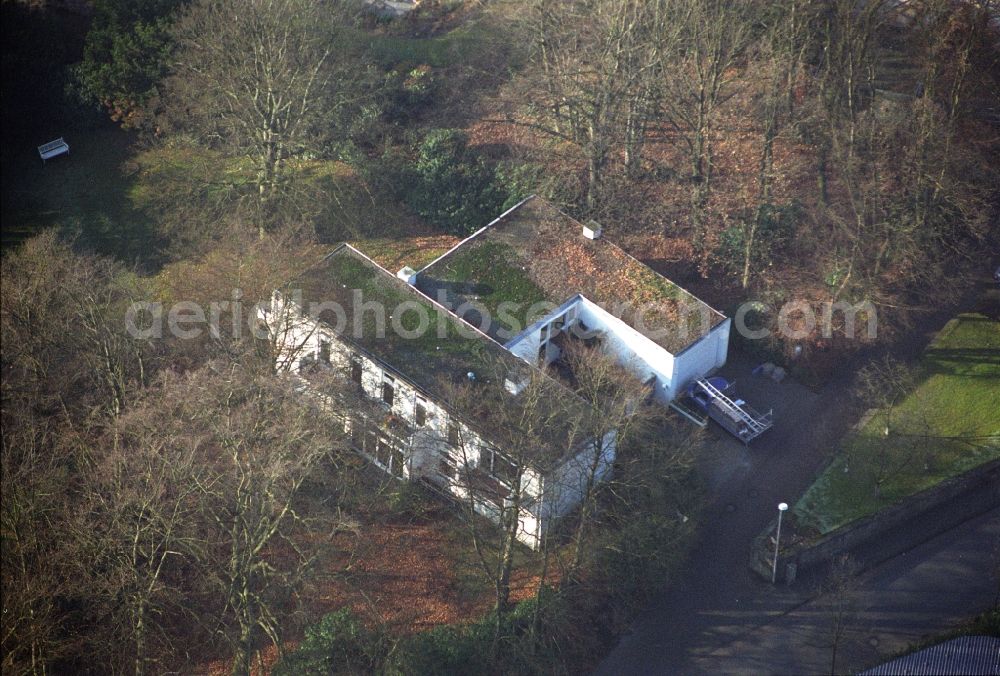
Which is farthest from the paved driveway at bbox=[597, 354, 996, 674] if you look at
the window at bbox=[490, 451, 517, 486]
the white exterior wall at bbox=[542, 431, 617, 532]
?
the window at bbox=[490, 451, 517, 486]

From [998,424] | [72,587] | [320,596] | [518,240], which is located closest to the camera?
[72,587]

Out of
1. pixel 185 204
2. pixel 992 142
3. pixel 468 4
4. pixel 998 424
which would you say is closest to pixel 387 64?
pixel 468 4

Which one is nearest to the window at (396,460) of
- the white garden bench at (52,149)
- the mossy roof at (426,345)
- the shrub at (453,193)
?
the mossy roof at (426,345)

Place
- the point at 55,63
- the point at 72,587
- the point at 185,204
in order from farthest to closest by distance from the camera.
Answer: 1. the point at 55,63
2. the point at 185,204
3. the point at 72,587

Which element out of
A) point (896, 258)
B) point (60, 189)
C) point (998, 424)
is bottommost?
point (998, 424)

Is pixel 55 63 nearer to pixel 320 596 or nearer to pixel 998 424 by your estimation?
pixel 320 596
